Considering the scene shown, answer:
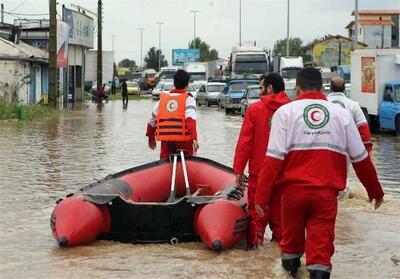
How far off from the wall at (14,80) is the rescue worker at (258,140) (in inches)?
1051

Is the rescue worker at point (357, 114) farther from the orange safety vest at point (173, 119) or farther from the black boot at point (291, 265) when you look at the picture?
the black boot at point (291, 265)

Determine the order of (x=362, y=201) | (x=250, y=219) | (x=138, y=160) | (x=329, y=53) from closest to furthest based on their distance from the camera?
(x=250, y=219) → (x=362, y=201) → (x=138, y=160) → (x=329, y=53)

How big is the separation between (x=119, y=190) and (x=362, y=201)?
4.04m

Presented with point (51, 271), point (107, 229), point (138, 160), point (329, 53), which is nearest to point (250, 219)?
point (107, 229)

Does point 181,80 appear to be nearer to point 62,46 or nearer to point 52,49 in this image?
point 52,49

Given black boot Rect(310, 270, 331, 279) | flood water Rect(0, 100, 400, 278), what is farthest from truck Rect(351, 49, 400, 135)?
black boot Rect(310, 270, 331, 279)

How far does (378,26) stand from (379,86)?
76.8 m

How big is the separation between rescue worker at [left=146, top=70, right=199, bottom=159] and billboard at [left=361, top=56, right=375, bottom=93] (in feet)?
57.7

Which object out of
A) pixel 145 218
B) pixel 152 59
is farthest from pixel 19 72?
pixel 152 59

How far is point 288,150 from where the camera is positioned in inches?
231

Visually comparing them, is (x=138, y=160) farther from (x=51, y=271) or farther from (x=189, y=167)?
(x=51, y=271)

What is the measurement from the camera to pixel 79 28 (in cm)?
5278

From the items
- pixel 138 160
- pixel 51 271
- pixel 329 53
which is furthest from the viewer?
pixel 329 53

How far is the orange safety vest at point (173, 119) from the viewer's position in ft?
32.1
